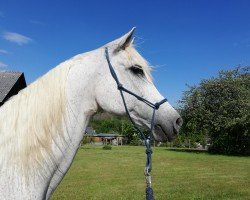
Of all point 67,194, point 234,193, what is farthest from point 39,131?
point 234,193

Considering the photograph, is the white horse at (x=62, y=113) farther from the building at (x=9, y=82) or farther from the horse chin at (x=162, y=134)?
the building at (x=9, y=82)

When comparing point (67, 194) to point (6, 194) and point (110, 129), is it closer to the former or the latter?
point (6, 194)

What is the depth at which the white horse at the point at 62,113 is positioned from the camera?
2258 mm

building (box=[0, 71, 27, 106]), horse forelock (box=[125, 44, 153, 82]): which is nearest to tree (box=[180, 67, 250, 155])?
building (box=[0, 71, 27, 106])

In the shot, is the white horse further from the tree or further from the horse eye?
the tree

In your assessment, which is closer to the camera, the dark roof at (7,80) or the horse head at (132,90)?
the horse head at (132,90)

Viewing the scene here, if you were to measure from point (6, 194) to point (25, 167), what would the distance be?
19 centimetres

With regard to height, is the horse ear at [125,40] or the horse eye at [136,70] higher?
the horse ear at [125,40]

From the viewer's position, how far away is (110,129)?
110 metres

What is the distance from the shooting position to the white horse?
7.41ft

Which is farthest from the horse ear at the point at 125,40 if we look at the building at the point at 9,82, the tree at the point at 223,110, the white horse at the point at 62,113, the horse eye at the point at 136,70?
the tree at the point at 223,110

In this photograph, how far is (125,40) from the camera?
261 cm

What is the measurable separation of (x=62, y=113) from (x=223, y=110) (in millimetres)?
35434

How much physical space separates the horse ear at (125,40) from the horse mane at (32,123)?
47cm
